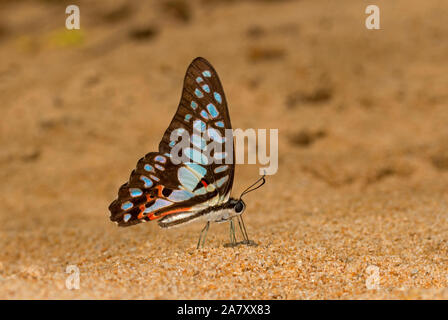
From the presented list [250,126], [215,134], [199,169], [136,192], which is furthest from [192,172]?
[250,126]

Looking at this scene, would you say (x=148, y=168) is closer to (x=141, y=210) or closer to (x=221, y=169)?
(x=141, y=210)

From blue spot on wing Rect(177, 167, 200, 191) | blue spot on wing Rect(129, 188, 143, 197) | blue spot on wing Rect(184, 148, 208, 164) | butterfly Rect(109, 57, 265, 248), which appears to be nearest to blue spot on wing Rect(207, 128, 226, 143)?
butterfly Rect(109, 57, 265, 248)

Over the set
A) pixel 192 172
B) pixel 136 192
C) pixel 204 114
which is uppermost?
pixel 204 114

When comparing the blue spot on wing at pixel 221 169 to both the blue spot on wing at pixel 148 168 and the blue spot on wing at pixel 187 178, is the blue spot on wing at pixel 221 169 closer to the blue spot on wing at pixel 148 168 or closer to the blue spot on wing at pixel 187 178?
the blue spot on wing at pixel 187 178
